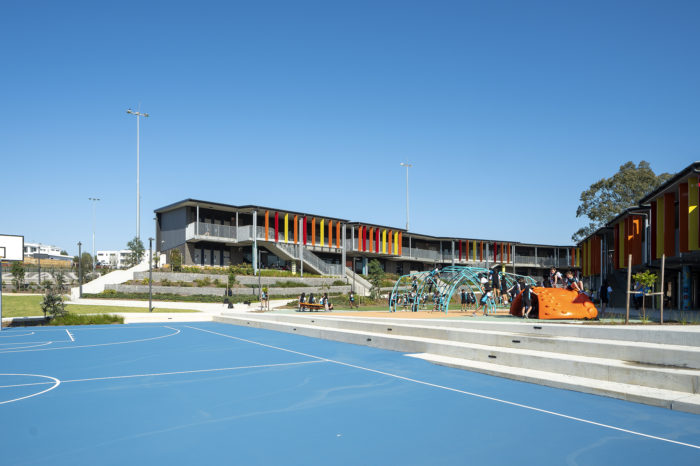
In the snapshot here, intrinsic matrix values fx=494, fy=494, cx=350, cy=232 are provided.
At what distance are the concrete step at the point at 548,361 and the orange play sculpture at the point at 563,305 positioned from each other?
3625 millimetres

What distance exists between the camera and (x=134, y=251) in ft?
204

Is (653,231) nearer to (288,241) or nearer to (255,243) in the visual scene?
(255,243)

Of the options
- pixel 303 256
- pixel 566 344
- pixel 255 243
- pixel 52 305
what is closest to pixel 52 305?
pixel 52 305

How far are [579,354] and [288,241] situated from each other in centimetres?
4195

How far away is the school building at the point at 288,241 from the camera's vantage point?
47.0 m

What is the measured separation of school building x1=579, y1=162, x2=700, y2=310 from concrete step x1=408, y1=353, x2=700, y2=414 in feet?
14.5

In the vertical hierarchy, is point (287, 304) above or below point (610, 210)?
below

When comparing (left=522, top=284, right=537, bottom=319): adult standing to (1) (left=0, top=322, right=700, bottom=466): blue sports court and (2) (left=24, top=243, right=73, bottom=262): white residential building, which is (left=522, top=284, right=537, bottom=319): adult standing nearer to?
(1) (left=0, top=322, right=700, bottom=466): blue sports court

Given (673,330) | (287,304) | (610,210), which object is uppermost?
(610,210)

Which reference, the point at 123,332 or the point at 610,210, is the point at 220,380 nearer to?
the point at 123,332

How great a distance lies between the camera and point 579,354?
1139 cm

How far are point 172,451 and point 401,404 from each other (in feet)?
13.7

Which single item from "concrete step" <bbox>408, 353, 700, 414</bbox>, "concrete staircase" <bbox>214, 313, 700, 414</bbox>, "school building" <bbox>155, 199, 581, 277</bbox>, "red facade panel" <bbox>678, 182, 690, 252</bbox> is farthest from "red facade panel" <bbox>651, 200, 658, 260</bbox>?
"school building" <bbox>155, 199, 581, 277</bbox>

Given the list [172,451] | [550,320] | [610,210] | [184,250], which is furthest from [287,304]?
[610,210]
